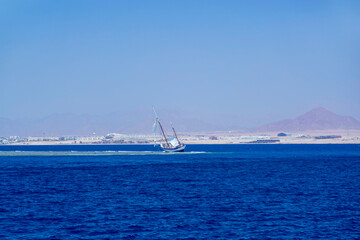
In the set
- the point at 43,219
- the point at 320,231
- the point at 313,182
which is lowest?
the point at 320,231

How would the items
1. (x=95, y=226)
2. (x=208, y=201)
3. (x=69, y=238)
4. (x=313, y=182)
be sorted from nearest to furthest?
1. (x=69, y=238)
2. (x=95, y=226)
3. (x=208, y=201)
4. (x=313, y=182)

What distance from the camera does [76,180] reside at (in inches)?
3438

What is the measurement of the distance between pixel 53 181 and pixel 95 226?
41.3 m

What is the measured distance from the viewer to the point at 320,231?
A: 44281 mm

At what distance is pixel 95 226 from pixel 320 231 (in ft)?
58.0

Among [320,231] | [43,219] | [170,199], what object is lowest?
[320,231]

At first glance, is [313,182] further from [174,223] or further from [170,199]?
[174,223]

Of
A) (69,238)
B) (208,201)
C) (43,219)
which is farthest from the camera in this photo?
(208,201)

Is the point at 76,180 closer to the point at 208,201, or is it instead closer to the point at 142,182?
the point at 142,182

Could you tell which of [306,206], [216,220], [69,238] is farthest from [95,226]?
[306,206]

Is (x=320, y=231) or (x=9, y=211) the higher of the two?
(x=9, y=211)

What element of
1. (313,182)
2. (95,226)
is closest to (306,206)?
(95,226)

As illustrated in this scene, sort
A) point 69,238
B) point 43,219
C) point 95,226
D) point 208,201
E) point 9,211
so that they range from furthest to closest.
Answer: point 208,201 < point 9,211 < point 43,219 < point 95,226 < point 69,238

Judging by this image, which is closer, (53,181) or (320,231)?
(320,231)
